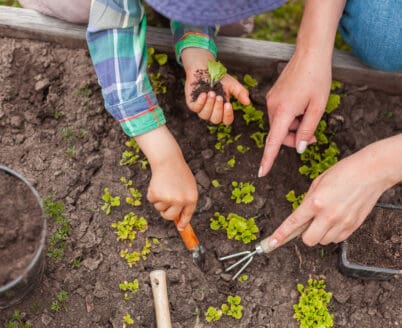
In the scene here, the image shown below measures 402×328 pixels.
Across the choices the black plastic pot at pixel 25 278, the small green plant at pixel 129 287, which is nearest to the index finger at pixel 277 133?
the small green plant at pixel 129 287

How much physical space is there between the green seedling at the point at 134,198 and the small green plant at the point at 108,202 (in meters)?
0.05

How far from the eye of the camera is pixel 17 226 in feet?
5.80

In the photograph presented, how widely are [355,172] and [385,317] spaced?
28.7 inches

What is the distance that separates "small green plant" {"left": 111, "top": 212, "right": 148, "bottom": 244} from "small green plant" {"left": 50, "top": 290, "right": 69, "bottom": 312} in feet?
1.01

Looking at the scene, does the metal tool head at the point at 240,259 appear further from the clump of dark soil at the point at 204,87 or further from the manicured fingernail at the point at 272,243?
the clump of dark soil at the point at 204,87

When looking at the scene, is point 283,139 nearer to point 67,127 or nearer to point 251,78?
point 251,78

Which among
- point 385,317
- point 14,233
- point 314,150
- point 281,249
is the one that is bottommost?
point 385,317

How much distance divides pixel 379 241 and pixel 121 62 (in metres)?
1.30

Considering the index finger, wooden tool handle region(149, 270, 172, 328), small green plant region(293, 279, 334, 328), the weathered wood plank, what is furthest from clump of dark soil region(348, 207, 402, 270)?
wooden tool handle region(149, 270, 172, 328)

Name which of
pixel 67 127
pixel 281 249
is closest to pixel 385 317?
pixel 281 249

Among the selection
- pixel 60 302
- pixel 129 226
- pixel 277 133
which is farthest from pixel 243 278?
pixel 60 302

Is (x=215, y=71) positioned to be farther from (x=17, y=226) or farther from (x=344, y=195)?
(x=17, y=226)

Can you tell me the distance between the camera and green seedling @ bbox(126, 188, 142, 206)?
2.20m

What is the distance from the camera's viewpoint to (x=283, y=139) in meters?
1.98
